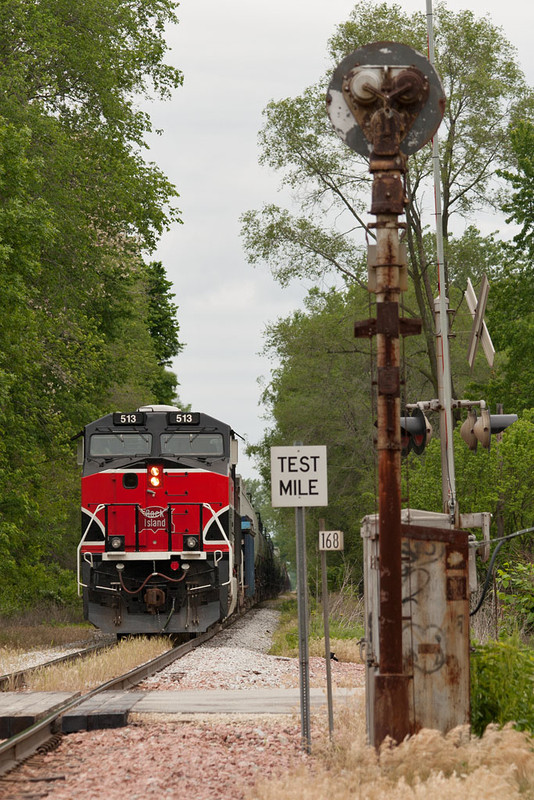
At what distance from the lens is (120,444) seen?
21.6 metres

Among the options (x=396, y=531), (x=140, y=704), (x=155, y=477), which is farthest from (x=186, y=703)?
(x=155, y=477)

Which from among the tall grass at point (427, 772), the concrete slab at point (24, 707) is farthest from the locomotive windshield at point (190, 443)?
the tall grass at point (427, 772)

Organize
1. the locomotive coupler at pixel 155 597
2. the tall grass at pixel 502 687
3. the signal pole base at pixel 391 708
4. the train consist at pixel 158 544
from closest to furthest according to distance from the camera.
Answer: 1. the signal pole base at pixel 391 708
2. the tall grass at pixel 502 687
3. the locomotive coupler at pixel 155 597
4. the train consist at pixel 158 544

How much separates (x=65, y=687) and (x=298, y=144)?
22666 millimetres

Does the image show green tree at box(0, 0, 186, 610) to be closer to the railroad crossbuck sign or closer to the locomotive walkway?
the locomotive walkway

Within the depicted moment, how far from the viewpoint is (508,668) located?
30.1ft

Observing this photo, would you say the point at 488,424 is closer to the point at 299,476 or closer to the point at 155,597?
the point at 299,476

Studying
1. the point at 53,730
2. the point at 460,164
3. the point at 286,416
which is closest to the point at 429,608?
the point at 53,730

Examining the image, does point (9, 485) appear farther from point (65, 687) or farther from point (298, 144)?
point (298, 144)

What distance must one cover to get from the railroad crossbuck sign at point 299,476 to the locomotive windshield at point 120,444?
11747mm

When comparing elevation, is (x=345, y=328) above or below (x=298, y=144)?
below

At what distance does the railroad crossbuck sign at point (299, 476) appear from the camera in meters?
9.79

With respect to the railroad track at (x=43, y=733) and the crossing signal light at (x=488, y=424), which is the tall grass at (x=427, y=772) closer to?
the railroad track at (x=43, y=733)

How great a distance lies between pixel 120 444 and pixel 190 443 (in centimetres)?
129
